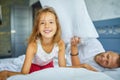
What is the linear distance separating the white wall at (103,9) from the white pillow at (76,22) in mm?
162

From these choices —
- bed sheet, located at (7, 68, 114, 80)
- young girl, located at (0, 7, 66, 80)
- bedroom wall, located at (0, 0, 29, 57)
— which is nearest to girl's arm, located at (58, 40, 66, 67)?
young girl, located at (0, 7, 66, 80)

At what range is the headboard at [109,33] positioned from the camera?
1354mm

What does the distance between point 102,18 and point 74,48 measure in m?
0.34

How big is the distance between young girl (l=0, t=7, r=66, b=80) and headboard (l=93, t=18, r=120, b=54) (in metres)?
0.38

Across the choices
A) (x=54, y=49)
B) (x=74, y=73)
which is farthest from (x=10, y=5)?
(x=74, y=73)

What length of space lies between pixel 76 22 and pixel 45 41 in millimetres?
283

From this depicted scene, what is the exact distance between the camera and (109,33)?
145cm

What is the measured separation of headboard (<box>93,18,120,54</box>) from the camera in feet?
4.44

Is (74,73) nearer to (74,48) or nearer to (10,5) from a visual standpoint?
(74,48)

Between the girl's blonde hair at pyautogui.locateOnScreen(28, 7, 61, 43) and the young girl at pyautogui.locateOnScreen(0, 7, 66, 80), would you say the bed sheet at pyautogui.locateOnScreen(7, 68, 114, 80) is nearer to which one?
the young girl at pyautogui.locateOnScreen(0, 7, 66, 80)

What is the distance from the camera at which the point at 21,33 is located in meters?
3.82

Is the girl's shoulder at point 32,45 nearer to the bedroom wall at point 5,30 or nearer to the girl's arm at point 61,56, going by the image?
the girl's arm at point 61,56

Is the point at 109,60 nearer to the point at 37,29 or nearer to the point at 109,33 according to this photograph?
the point at 109,33

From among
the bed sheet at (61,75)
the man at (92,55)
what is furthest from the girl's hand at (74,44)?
the bed sheet at (61,75)
